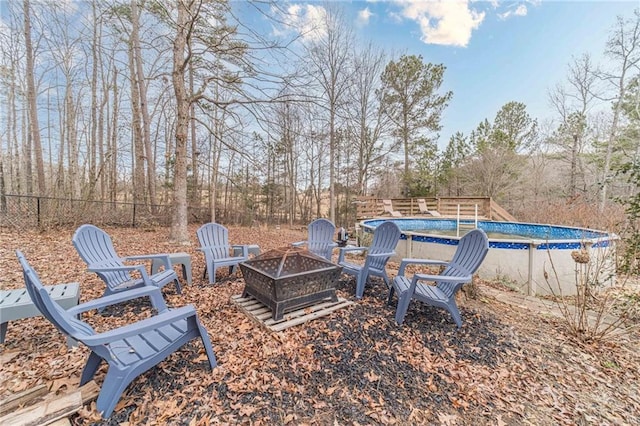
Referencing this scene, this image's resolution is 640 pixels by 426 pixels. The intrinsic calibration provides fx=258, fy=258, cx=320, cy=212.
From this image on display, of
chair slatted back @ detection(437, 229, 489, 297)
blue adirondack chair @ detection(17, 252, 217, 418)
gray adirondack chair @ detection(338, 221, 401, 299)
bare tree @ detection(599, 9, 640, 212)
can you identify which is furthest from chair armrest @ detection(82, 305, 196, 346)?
bare tree @ detection(599, 9, 640, 212)

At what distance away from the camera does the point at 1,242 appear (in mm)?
5125

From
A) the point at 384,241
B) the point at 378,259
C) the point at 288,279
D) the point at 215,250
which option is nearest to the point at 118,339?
the point at 288,279

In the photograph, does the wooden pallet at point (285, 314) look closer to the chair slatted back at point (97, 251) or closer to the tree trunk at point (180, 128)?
the chair slatted back at point (97, 251)

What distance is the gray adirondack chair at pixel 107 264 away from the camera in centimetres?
275

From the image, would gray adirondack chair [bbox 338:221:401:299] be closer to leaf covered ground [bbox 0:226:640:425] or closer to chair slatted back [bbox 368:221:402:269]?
chair slatted back [bbox 368:221:402:269]

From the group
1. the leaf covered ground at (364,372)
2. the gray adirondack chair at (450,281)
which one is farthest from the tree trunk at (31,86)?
the gray adirondack chair at (450,281)

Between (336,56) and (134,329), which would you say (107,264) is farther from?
(336,56)

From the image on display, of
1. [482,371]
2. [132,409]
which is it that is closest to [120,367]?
[132,409]

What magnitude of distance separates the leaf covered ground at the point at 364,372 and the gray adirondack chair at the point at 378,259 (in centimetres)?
46

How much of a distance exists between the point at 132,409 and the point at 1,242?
20.7 feet

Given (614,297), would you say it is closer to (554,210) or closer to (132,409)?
(132,409)

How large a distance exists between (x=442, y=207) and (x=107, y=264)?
13.2 m

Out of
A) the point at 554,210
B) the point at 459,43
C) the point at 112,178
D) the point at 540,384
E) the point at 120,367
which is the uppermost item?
the point at 459,43

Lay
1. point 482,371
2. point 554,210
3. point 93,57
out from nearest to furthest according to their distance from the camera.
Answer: point 482,371 → point 554,210 → point 93,57
